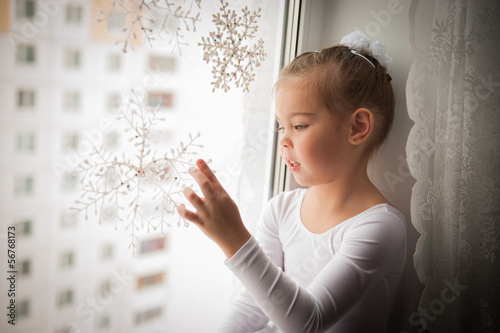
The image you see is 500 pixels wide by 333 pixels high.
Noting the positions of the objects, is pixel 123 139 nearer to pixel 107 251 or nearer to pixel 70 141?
pixel 70 141

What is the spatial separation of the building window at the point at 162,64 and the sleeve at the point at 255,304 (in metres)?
0.49

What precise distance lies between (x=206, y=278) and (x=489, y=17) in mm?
932

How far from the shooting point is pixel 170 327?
0.95 m

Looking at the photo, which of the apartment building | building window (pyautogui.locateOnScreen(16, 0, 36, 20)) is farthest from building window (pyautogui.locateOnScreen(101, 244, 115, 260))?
building window (pyautogui.locateOnScreen(16, 0, 36, 20))

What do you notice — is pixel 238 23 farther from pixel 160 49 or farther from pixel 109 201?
pixel 109 201

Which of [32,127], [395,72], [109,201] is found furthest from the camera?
[395,72]

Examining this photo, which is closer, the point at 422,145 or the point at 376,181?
the point at 422,145

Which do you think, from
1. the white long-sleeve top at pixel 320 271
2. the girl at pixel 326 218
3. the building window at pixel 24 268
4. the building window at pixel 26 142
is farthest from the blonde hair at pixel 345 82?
the building window at pixel 24 268

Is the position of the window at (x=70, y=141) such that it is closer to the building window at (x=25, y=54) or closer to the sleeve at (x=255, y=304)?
the building window at (x=25, y=54)

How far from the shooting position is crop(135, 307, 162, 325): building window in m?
0.89

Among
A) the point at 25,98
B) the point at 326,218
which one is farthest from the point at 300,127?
the point at 25,98

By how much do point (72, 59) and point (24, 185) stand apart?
26 centimetres

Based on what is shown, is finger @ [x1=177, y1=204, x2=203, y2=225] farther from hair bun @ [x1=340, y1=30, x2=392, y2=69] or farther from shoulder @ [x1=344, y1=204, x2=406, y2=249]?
hair bun @ [x1=340, y1=30, x2=392, y2=69]

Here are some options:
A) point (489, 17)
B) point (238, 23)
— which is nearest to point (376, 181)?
point (489, 17)
